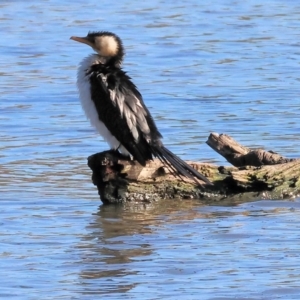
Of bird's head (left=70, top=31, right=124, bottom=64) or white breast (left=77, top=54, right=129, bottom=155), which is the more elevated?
bird's head (left=70, top=31, right=124, bottom=64)

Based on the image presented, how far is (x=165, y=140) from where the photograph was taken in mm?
11023

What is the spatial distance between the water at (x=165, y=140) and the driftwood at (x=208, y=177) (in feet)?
0.33

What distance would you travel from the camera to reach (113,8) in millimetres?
21266

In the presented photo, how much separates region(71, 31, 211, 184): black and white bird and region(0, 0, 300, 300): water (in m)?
0.40

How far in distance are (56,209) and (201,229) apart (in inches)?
53.4

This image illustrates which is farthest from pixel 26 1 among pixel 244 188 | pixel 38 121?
pixel 244 188

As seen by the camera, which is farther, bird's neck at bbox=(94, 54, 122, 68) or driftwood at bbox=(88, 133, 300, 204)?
bird's neck at bbox=(94, 54, 122, 68)

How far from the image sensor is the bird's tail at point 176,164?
26.6ft

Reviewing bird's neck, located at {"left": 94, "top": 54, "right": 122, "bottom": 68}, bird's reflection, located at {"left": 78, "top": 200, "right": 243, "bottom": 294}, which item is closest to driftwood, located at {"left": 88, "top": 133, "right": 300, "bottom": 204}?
bird's reflection, located at {"left": 78, "top": 200, "right": 243, "bottom": 294}

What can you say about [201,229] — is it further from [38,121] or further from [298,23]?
[298,23]

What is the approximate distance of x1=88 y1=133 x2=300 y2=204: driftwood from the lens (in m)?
8.13

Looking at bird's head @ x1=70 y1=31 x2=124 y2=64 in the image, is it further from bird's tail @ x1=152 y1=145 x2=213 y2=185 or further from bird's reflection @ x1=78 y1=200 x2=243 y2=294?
bird's reflection @ x1=78 y1=200 x2=243 y2=294

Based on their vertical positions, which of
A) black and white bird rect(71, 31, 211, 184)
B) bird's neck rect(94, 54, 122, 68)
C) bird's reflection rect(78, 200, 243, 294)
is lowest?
bird's reflection rect(78, 200, 243, 294)

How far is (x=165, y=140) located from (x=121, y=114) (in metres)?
2.67
